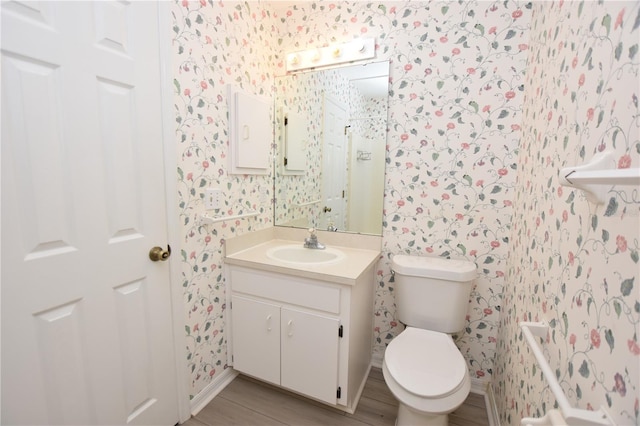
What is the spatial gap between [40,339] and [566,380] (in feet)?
5.12

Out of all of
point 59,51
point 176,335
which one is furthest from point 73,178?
point 176,335

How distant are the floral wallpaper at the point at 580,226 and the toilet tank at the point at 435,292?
0.25 metres

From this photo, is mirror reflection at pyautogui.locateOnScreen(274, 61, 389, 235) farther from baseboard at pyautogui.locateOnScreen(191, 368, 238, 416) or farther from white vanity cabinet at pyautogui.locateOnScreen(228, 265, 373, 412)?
baseboard at pyautogui.locateOnScreen(191, 368, 238, 416)

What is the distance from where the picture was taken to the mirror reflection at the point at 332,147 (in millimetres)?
1805

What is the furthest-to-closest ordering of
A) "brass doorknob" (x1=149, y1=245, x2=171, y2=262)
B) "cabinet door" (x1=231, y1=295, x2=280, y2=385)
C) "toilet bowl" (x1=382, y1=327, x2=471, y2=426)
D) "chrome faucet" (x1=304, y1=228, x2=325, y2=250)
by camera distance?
"chrome faucet" (x1=304, y1=228, x2=325, y2=250), "cabinet door" (x1=231, y1=295, x2=280, y2=385), "brass doorknob" (x1=149, y1=245, x2=171, y2=262), "toilet bowl" (x1=382, y1=327, x2=471, y2=426)

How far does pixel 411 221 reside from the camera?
69.8 inches

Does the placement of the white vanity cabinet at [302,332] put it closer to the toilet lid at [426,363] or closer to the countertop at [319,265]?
the countertop at [319,265]

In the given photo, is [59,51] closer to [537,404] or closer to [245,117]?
[245,117]

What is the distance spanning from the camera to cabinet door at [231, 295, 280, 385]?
1.58 meters

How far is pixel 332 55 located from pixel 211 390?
7.10 ft

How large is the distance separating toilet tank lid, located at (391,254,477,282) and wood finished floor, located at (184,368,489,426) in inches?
30.2

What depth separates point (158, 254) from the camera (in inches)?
49.3

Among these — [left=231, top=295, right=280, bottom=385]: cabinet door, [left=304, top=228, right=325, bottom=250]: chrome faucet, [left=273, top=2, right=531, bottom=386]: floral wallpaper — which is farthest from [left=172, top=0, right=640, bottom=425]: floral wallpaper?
[left=304, top=228, right=325, bottom=250]: chrome faucet

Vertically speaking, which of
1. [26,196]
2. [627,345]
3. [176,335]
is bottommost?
[176,335]
